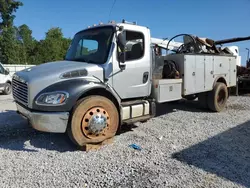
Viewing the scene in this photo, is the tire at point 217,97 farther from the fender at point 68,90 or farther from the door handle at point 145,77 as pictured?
the fender at point 68,90

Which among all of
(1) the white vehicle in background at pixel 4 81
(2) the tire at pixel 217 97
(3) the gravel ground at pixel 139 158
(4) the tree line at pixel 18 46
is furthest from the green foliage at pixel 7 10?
(2) the tire at pixel 217 97

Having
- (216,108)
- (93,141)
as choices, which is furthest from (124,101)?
(216,108)

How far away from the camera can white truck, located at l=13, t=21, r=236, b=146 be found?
13.7ft

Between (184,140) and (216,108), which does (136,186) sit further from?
(216,108)

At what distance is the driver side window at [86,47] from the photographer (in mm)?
5160

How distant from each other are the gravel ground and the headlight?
952 millimetres

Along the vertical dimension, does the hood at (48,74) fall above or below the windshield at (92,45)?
below

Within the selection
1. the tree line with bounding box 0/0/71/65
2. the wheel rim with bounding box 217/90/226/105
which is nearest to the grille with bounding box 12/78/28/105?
the wheel rim with bounding box 217/90/226/105

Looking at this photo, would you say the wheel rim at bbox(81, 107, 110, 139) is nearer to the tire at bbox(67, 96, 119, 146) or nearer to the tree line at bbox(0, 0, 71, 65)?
the tire at bbox(67, 96, 119, 146)

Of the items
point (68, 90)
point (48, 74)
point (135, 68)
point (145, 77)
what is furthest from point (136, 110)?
point (48, 74)

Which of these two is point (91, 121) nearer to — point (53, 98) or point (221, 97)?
point (53, 98)

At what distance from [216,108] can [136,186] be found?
5.33m

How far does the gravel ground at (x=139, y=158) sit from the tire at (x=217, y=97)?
58.4 inches

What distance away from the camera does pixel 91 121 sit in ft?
14.6
